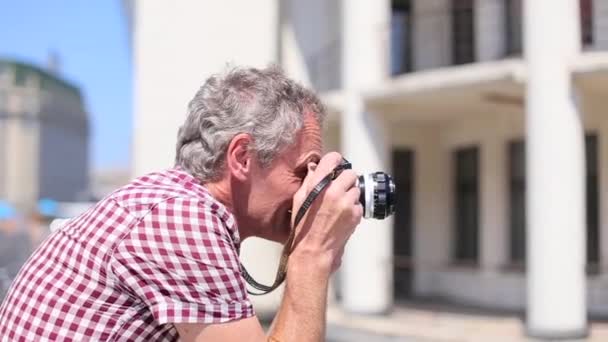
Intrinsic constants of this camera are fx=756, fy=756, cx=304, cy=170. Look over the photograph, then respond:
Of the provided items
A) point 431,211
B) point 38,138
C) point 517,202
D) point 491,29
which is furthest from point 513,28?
point 38,138

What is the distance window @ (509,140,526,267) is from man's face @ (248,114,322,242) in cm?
1096

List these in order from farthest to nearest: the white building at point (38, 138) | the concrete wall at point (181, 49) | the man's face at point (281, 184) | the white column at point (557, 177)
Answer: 1. the white building at point (38, 138)
2. the white column at point (557, 177)
3. the concrete wall at point (181, 49)
4. the man's face at point (281, 184)

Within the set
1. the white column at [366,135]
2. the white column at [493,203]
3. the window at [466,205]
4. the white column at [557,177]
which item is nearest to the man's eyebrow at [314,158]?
the white column at [557,177]

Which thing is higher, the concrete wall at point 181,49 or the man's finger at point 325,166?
the concrete wall at point 181,49

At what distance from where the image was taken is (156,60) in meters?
5.84

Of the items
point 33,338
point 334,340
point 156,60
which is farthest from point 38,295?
point 334,340

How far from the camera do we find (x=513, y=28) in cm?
1124

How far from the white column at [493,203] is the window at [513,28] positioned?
66.6 inches

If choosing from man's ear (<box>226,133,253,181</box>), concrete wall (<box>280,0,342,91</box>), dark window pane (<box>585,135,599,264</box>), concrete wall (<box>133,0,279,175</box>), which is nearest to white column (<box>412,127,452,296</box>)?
concrete wall (<box>280,0,342,91</box>)

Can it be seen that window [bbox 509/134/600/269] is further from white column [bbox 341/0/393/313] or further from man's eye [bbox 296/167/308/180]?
man's eye [bbox 296/167/308/180]

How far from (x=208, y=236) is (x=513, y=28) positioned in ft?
34.9

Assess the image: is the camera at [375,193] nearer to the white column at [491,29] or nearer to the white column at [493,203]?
the white column at [491,29]

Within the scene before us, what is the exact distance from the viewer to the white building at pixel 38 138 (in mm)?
34250

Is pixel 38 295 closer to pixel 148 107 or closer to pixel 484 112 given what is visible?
pixel 148 107
